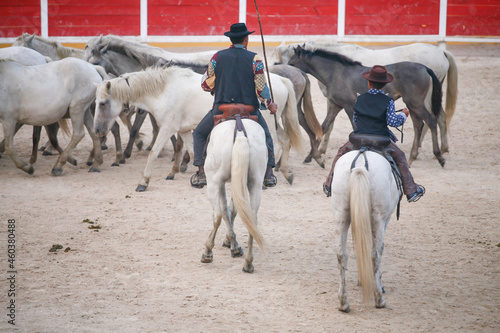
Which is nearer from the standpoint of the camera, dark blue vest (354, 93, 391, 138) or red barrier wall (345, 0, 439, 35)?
dark blue vest (354, 93, 391, 138)

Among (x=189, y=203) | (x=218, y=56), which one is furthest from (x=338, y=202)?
(x=189, y=203)

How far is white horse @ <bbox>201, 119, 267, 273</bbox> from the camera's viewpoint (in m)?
5.37

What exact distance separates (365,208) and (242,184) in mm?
1307

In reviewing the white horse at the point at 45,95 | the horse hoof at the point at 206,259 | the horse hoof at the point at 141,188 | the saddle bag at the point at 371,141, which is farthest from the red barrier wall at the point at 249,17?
the saddle bag at the point at 371,141

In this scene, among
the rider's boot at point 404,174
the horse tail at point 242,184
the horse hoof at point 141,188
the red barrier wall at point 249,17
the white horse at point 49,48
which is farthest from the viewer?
the red barrier wall at point 249,17

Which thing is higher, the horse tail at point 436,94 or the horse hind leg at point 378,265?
the horse tail at point 436,94

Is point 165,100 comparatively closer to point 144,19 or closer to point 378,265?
point 378,265

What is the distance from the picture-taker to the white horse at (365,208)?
4.56 metres

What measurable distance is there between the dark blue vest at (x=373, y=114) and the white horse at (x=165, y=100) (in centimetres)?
399

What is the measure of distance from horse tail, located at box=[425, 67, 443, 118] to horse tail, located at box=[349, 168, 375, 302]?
6.59 metres

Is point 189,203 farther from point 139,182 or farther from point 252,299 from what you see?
point 252,299

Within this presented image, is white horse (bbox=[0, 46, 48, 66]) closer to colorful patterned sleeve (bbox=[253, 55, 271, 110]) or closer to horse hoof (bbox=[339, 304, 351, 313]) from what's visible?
colorful patterned sleeve (bbox=[253, 55, 271, 110])

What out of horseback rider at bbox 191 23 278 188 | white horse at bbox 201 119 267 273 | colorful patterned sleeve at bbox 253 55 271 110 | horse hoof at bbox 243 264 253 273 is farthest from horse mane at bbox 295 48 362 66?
horse hoof at bbox 243 264 253 273

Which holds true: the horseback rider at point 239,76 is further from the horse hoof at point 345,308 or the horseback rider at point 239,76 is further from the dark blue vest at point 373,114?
the horse hoof at point 345,308
